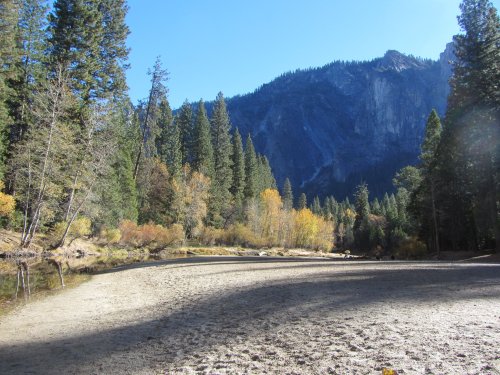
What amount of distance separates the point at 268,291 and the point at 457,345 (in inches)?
229

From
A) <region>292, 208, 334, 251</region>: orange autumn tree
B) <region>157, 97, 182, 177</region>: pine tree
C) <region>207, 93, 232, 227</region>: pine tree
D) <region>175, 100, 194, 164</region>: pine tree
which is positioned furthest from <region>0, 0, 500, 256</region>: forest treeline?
<region>292, 208, 334, 251</region>: orange autumn tree

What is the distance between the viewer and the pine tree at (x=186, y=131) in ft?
234

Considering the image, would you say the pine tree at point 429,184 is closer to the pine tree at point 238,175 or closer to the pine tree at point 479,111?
the pine tree at point 479,111

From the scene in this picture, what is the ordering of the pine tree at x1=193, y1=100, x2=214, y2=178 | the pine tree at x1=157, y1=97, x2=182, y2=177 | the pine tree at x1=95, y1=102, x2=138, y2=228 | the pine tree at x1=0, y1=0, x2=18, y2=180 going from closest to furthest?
the pine tree at x1=0, y1=0, x2=18, y2=180
the pine tree at x1=95, y1=102, x2=138, y2=228
the pine tree at x1=157, y1=97, x2=182, y2=177
the pine tree at x1=193, y1=100, x2=214, y2=178

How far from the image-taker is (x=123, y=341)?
20.9 feet

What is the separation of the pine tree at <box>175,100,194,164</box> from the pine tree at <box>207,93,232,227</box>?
15.5ft

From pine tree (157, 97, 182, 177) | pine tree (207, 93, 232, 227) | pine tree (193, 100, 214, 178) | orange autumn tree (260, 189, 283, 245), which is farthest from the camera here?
orange autumn tree (260, 189, 283, 245)

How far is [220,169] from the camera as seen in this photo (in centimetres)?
7025

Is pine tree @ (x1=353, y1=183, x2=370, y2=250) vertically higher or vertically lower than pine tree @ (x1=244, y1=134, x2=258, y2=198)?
lower

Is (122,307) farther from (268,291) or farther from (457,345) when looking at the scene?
(457,345)

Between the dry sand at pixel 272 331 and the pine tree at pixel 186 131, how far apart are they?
61.6 metres

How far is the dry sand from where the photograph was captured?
4.55 metres

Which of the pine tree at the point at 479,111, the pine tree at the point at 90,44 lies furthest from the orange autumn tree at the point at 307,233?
the pine tree at the point at 90,44

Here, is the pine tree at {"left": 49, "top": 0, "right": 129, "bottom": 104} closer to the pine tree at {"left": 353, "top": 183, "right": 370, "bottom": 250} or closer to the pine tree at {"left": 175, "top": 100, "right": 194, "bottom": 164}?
the pine tree at {"left": 175, "top": 100, "right": 194, "bottom": 164}
